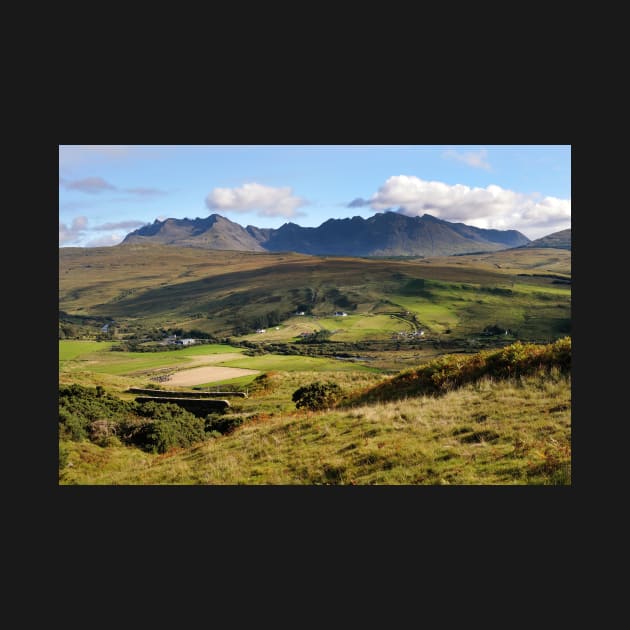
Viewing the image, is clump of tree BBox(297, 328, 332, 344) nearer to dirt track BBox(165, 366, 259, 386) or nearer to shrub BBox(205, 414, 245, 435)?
dirt track BBox(165, 366, 259, 386)

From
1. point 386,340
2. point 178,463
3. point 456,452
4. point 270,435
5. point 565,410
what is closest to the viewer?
point 456,452

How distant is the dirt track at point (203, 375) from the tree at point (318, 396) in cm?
1056

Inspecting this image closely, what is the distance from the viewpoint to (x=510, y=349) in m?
14.2

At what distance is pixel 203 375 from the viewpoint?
30.0 meters

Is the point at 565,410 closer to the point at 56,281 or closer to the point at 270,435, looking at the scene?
the point at 270,435

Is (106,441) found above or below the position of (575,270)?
below

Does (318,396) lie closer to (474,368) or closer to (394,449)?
(474,368)

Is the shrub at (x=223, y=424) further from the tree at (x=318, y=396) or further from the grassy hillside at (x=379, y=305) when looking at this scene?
the grassy hillside at (x=379, y=305)

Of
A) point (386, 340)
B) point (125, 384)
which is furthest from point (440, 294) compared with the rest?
point (125, 384)

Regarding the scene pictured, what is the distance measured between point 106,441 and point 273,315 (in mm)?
131027

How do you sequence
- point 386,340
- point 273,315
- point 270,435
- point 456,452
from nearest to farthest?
point 456,452 → point 270,435 → point 386,340 → point 273,315

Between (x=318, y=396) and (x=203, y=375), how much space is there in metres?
15.0

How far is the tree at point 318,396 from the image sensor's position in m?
16.5

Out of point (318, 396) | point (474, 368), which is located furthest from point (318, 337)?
point (474, 368)
